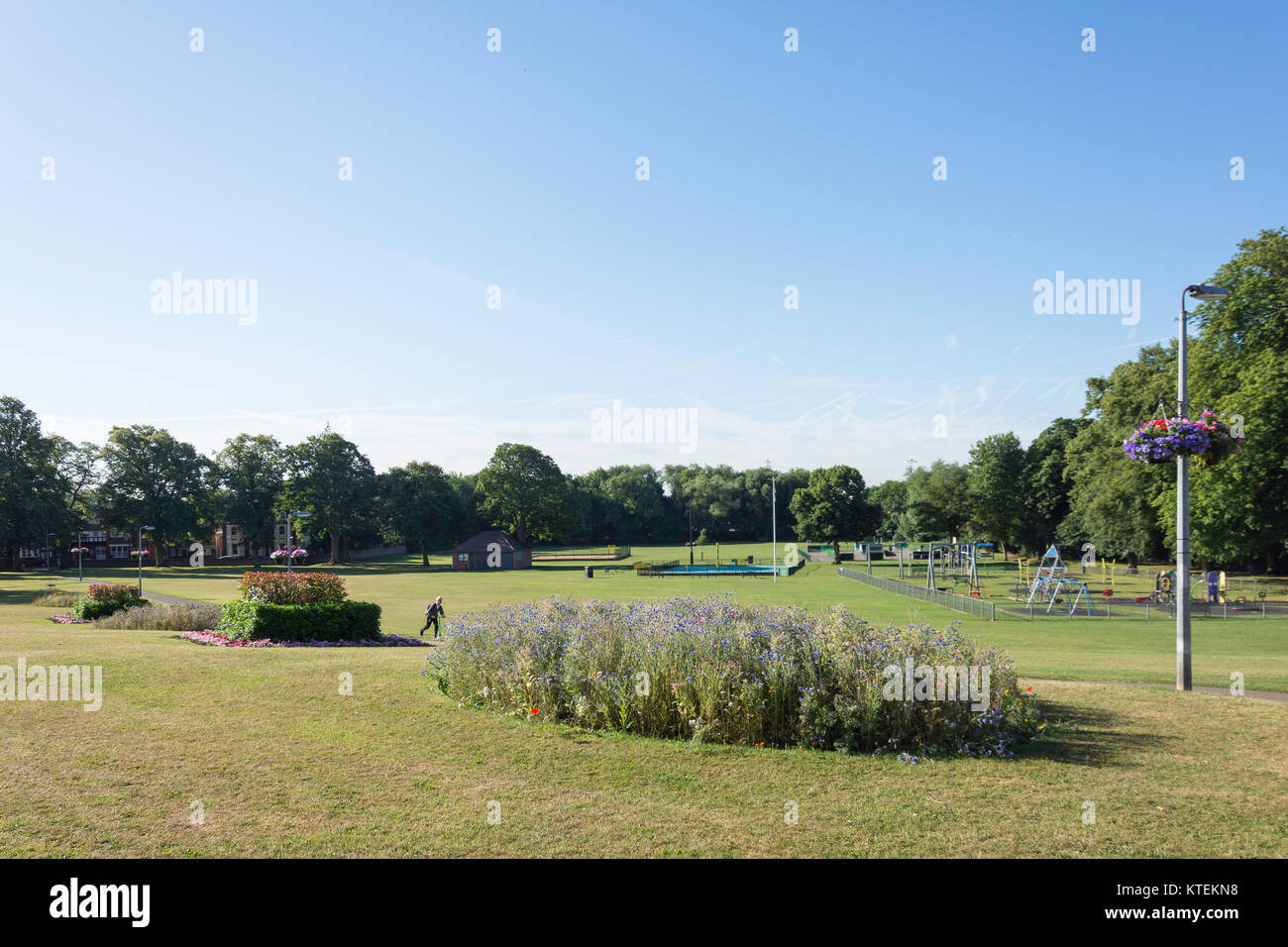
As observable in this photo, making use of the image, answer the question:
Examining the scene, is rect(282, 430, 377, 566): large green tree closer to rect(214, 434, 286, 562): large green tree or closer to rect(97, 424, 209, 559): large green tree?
rect(214, 434, 286, 562): large green tree

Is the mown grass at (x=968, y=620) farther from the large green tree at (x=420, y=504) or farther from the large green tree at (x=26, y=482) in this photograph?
the large green tree at (x=420, y=504)

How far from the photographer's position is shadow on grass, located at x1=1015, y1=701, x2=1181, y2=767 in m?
8.12

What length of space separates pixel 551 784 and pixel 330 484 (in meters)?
88.7

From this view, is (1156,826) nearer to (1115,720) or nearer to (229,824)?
(1115,720)

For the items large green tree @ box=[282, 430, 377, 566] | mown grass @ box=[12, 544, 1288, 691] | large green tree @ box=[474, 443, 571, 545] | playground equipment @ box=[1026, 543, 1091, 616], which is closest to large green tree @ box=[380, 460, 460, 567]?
A: large green tree @ box=[282, 430, 377, 566]

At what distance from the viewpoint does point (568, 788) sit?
→ 23.2ft

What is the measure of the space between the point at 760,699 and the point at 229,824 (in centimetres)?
540

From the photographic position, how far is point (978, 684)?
8.96 meters

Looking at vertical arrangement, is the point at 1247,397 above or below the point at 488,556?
above

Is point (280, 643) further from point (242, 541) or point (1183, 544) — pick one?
point (242, 541)

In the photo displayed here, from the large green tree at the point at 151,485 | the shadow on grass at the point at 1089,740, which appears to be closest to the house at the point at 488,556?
the large green tree at the point at 151,485

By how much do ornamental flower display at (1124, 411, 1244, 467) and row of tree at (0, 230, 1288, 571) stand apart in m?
31.4

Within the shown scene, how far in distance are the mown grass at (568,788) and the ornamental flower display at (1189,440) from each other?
4158 millimetres

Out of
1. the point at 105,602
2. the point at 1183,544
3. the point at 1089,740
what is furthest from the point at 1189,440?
the point at 105,602
